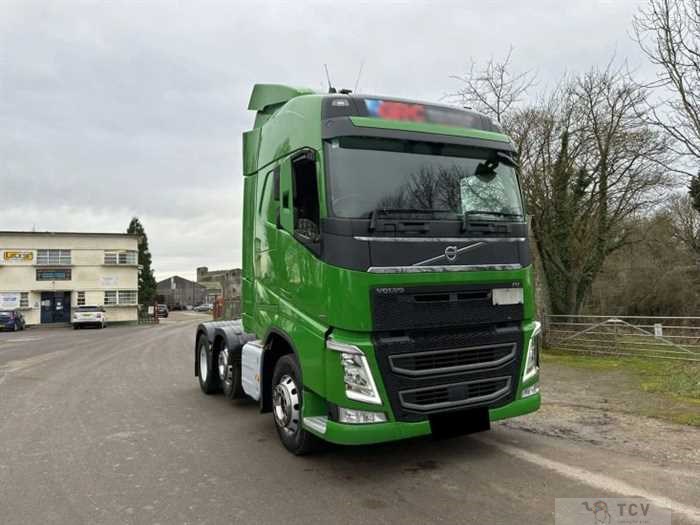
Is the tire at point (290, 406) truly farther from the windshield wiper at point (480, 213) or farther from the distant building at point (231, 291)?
the distant building at point (231, 291)

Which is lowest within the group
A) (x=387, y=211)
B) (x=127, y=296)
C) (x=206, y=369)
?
(x=206, y=369)

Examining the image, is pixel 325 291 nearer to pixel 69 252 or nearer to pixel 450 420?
pixel 450 420

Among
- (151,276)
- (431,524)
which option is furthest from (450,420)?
(151,276)

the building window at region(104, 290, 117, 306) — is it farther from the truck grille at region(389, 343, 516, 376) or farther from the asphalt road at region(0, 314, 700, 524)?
the truck grille at region(389, 343, 516, 376)

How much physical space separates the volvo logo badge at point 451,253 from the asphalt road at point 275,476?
183cm

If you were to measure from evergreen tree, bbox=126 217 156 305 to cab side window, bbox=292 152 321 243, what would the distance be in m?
73.2

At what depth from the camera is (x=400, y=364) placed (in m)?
4.18

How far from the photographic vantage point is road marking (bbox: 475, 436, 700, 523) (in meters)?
3.60

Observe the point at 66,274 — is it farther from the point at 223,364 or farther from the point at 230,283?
the point at 223,364

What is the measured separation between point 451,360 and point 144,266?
76.6 meters

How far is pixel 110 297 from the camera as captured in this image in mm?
43031

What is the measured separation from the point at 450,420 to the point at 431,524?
1.05m

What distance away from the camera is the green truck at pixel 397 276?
4125 mm

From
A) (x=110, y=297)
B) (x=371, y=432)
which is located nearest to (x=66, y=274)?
(x=110, y=297)
